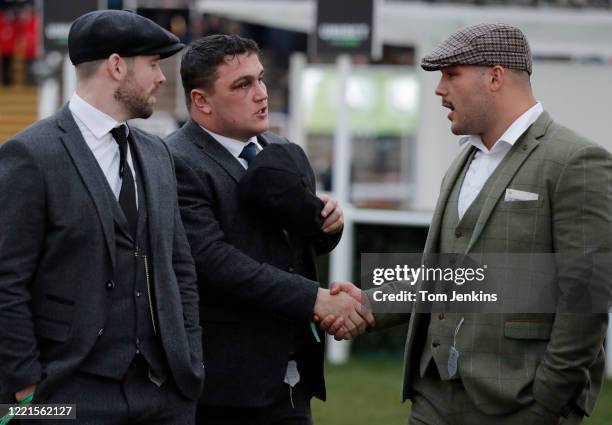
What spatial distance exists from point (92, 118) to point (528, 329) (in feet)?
5.24

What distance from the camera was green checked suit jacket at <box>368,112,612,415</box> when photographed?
12.2ft

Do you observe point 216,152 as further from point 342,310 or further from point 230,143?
point 342,310

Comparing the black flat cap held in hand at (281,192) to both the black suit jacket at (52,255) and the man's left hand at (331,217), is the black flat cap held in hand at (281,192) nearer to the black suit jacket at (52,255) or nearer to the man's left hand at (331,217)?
the man's left hand at (331,217)

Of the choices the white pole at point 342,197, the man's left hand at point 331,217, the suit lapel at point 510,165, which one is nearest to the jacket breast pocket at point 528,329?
the suit lapel at point 510,165

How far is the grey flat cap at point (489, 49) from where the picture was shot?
3982 millimetres

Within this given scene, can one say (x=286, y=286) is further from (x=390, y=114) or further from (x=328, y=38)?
(x=390, y=114)

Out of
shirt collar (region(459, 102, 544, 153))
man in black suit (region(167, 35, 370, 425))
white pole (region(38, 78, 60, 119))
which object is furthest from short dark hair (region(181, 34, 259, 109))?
white pole (region(38, 78, 60, 119))

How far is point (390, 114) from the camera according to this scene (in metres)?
18.0

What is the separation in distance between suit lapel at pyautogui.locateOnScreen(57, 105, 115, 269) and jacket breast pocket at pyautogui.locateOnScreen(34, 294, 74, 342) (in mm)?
204

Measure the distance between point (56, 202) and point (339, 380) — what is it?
6233 mm

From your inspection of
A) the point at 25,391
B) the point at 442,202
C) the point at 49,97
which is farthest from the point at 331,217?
the point at 49,97

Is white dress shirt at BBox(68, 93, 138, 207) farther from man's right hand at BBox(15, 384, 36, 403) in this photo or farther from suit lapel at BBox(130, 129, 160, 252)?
man's right hand at BBox(15, 384, 36, 403)

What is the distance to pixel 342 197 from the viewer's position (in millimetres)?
10539

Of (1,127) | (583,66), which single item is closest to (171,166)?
(583,66)
